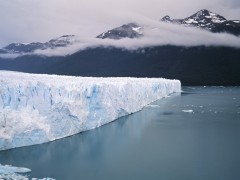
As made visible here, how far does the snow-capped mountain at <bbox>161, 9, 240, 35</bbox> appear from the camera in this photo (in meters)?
99.5

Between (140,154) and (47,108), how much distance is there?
318 centimetres

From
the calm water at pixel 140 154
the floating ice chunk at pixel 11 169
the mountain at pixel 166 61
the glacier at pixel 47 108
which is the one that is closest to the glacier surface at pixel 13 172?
the floating ice chunk at pixel 11 169

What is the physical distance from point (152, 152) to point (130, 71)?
259ft

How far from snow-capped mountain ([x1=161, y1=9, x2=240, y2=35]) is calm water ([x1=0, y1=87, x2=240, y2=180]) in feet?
305

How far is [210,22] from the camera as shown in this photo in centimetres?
11088

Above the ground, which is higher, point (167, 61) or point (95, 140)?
point (167, 61)

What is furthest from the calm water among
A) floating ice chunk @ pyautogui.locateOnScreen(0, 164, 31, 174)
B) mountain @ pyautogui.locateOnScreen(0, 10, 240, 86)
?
mountain @ pyautogui.locateOnScreen(0, 10, 240, 86)

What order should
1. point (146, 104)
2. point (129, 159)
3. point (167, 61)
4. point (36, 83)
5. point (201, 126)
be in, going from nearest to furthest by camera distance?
1. point (129, 159)
2. point (36, 83)
3. point (201, 126)
4. point (146, 104)
5. point (167, 61)

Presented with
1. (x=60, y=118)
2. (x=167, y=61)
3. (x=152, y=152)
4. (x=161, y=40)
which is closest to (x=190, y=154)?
(x=152, y=152)

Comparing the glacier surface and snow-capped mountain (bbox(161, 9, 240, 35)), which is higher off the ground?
snow-capped mountain (bbox(161, 9, 240, 35))

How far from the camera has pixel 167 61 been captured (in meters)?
86.4

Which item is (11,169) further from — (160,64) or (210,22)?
(210,22)

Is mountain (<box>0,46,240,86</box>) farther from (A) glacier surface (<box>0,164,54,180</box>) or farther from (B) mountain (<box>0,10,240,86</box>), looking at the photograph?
(A) glacier surface (<box>0,164,54,180</box>)

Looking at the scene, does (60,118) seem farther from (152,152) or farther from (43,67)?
(43,67)
